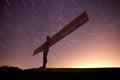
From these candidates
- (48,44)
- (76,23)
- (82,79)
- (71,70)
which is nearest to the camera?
(82,79)

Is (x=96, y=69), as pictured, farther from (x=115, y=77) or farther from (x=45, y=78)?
(x=45, y=78)

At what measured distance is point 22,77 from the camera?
253 cm

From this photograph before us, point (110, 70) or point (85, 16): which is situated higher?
point (85, 16)

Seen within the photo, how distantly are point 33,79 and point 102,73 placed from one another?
1027 millimetres

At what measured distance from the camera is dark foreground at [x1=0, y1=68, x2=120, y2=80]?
2.07 metres

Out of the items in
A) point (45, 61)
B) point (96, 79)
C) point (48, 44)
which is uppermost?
point (48, 44)

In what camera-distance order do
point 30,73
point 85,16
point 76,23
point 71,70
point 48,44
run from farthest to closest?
point 48,44 < point 76,23 < point 85,16 < point 30,73 < point 71,70

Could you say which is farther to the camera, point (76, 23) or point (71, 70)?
point (76, 23)

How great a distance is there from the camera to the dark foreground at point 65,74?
2.07 m

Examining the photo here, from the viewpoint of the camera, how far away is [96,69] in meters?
2.18

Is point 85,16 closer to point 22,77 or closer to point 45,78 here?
point 45,78

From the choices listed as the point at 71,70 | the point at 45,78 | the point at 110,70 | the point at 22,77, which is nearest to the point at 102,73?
the point at 110,70

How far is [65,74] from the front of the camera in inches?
90.5

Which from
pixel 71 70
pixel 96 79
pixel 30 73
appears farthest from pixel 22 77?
pixel 96 79
